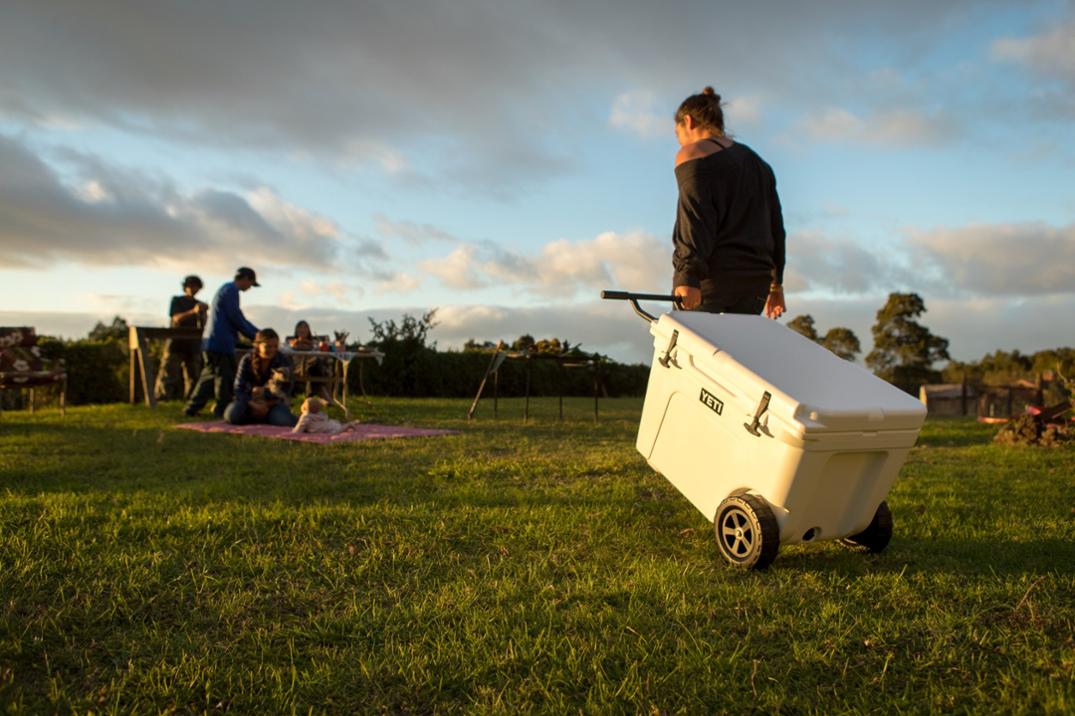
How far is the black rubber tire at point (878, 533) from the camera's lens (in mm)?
3156

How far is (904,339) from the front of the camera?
26.7 m

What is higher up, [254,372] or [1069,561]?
[254,372]

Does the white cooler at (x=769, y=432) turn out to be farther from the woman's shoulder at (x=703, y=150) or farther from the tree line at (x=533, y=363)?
the tree line at (x=533, y=363)

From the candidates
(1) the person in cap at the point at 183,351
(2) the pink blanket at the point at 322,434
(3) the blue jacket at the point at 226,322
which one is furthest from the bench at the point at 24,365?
(2) the pink blanket at the point at 322,434

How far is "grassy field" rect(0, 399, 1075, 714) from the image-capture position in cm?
199

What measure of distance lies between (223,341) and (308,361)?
1098 millimetres

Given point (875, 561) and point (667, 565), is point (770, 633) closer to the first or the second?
point (667, 565)

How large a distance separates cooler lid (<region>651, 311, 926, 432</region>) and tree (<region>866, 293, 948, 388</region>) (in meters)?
24.6

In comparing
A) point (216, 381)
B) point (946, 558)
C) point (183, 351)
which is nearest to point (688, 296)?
point (946, 558)

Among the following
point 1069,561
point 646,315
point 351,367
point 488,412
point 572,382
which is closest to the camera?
point 1069,561

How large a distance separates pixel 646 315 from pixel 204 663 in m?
2.25

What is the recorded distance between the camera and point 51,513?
12.6ft

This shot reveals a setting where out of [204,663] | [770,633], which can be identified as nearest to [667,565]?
[770,633]

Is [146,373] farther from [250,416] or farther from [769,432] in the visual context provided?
[769,432]
